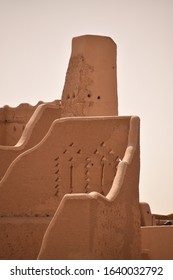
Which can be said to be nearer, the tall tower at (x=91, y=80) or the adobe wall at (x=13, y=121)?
the tall tower at (x=91, y=80)

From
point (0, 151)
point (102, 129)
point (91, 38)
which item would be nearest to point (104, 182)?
point (102, 129)

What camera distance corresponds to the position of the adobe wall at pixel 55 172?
20875 millimetres

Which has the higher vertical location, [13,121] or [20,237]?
[13,121]

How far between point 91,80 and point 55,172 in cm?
388

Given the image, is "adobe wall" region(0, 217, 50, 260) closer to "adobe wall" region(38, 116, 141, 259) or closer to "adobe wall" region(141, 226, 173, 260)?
"adobe wall" region(38, 116, 141, 259)

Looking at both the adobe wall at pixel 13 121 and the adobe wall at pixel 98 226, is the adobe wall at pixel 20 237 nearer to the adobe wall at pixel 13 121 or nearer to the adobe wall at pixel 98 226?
the adobe wall at pixel 98 226

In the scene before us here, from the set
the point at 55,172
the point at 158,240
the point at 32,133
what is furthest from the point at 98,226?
the point at 32,133

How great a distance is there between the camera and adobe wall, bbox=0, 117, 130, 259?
68.5 ft

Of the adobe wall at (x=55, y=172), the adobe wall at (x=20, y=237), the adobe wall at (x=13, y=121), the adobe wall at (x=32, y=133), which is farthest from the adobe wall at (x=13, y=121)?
the adobe wall at (x=20, y=237)

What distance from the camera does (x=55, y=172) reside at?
2106 centimetres

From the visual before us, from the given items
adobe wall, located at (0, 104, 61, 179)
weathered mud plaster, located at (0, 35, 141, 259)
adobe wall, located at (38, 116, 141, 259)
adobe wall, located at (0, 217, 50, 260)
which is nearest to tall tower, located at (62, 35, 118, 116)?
weathered mud plaster, located at (0, 35, 141, 259)

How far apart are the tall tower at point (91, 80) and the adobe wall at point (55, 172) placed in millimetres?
2966

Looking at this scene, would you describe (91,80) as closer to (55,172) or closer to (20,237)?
(55,172)

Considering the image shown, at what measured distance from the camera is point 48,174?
2105 cm
